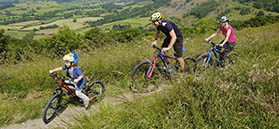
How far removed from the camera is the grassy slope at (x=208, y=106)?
227cm

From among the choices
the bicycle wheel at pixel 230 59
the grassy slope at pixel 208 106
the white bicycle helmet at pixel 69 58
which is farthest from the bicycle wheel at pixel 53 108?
the bicycle wheel at pixel 230 59

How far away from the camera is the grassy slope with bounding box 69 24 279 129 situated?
2.27 m

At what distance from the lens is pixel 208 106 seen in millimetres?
2441

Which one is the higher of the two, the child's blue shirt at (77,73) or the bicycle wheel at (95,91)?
the child's blue shirt at (77,73)

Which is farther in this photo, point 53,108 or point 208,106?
point 53,108

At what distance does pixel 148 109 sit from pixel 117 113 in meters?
0.50

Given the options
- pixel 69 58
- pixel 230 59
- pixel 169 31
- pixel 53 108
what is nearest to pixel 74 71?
pixel 69 58

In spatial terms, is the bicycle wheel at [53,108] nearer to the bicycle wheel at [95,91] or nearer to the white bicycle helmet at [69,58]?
the bicycle wheel at [95,91]

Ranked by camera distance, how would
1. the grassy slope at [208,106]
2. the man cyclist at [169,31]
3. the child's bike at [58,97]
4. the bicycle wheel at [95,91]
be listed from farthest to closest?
the bicycle wheel at [95,91]
the man cyclist at [169,31]
the child's bike at [58,97]
the grassy slope at [208,106]

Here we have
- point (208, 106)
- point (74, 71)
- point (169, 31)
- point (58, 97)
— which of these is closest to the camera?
point (208, 106)

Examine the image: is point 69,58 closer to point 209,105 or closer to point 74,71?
point 74,71

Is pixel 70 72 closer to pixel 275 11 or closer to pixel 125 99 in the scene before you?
pixel 125 99

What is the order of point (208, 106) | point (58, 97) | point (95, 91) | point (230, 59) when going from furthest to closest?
point (230, 59)
point (95, 91)
point (58, 97)
point (208, 106)

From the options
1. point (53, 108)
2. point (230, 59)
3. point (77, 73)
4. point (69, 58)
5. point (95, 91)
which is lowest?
point (53, 108)
